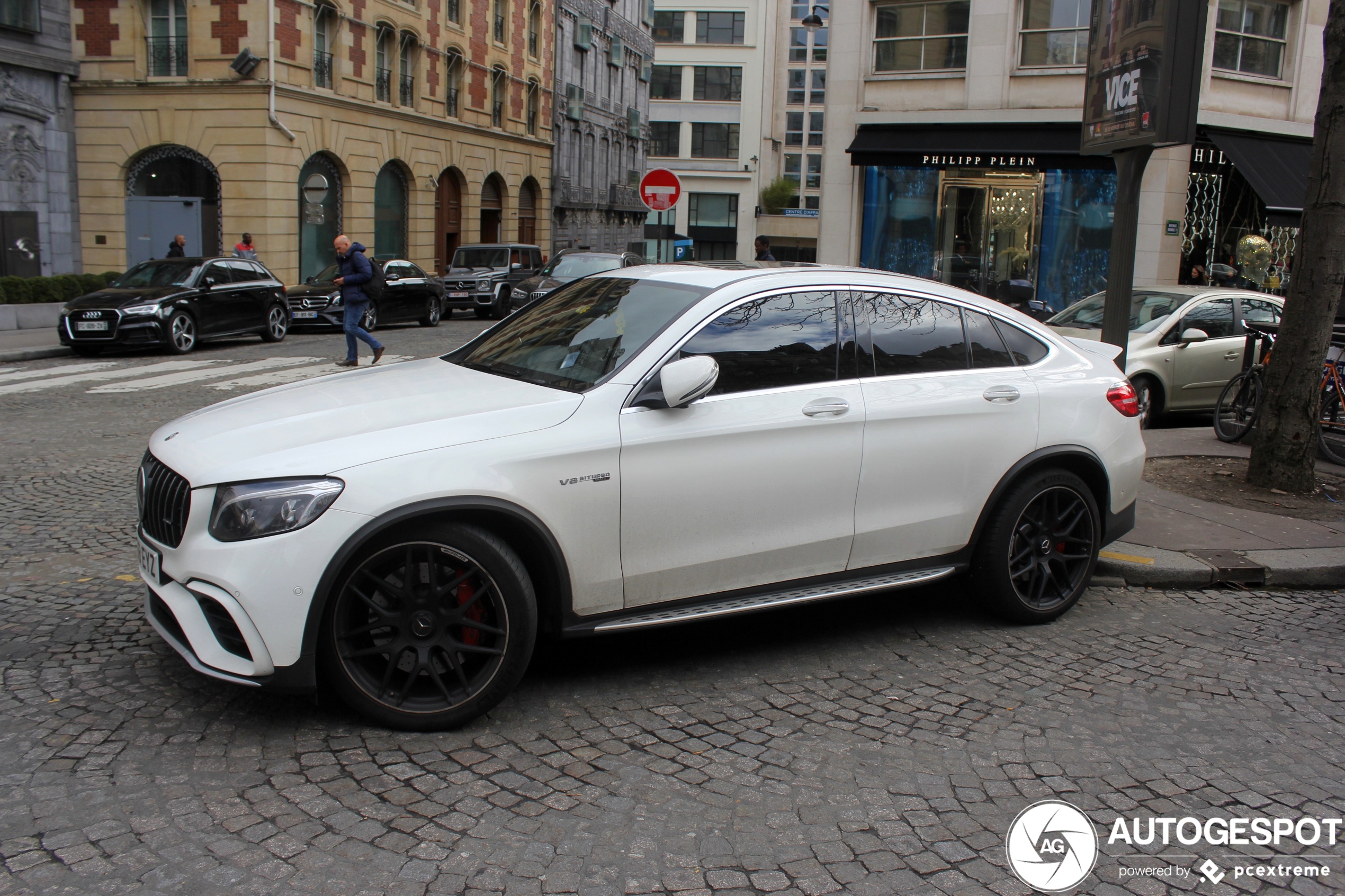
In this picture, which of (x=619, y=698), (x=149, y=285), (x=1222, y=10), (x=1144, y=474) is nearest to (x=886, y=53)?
(x=1222, y=10)

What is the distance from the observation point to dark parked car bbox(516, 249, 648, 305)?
988 inches

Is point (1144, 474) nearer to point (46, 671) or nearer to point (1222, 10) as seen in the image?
point (46, 671)

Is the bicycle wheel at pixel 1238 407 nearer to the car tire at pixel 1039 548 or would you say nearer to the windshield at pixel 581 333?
the car tire at pixel 1039 548

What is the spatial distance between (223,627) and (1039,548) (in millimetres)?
3633

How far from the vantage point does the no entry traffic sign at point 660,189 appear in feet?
53.7

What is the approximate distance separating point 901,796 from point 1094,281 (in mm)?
21667

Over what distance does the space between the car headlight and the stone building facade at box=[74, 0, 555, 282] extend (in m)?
25.9

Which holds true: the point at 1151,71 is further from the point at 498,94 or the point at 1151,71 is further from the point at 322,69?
the point at 498,94

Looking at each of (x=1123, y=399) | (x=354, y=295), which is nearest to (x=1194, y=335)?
(x=1123, y=399)

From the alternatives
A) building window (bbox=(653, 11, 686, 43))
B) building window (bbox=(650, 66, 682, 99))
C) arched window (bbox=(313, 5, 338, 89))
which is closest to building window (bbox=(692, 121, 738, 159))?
building window (bbox=(650, 66, 682, 99))

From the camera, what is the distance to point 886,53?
24.7 metres

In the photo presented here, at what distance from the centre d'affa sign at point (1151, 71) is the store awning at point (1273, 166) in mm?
14832

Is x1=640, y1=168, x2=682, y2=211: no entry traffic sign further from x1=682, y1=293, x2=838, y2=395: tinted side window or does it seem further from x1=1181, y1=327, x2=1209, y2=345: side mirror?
x1=682, y1=293, x2=838, y2=395: tinted side window

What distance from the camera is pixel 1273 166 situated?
22.6 meters
